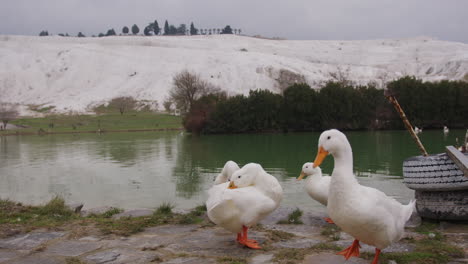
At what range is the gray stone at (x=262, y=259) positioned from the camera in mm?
5510

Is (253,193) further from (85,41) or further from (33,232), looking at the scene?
(85,41)

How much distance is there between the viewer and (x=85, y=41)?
186m

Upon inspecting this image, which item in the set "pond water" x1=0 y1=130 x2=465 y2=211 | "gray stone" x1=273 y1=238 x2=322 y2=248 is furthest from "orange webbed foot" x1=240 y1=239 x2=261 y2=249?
"pond water" x1=0 y1=130 x2=465 y2=211

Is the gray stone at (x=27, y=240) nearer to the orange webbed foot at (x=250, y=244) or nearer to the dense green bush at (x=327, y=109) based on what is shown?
the orange webbed foot at (x=250, y=244)

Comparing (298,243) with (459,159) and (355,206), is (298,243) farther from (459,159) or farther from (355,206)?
(459,159)

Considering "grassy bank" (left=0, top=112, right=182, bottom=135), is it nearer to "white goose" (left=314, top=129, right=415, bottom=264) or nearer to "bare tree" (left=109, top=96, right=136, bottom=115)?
"bare tree" (left=109, top=96, right=136, bottom=115)

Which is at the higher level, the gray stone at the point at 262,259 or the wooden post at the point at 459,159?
the wooden post at the point at 459,159

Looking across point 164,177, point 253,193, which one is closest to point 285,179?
point 164,177

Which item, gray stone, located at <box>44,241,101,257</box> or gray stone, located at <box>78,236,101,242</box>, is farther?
gray stone, located at <box>78,236,101,242</box>

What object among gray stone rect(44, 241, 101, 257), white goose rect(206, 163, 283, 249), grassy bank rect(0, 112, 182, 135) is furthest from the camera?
grassy bank rect(0, 112, 182, 135)

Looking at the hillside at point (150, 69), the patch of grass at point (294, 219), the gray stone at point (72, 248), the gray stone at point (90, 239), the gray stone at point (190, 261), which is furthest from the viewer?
the hillside at point (150, 69)

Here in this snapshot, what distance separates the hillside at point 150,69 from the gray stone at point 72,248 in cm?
10390

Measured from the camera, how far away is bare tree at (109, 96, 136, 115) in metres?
108

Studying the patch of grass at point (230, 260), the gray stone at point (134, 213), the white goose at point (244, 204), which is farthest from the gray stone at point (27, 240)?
the patch of grass at point (230, 260)
